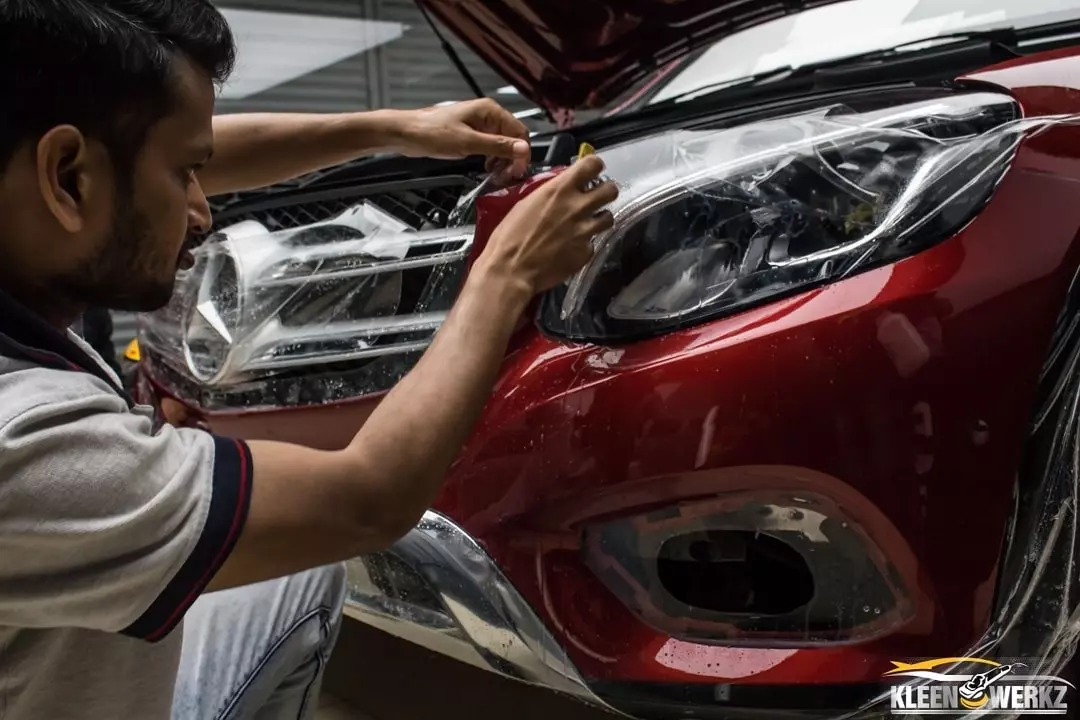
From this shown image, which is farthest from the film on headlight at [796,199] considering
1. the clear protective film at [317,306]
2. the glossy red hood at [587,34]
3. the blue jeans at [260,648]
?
the glossy red hood at [587,34]

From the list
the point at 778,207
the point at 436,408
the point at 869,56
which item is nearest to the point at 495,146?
the point at 778,207

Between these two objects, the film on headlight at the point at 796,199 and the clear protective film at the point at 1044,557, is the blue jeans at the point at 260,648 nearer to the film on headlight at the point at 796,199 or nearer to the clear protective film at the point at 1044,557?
the film on headlight at the point at 796,199

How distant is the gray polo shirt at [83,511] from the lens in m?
0.58

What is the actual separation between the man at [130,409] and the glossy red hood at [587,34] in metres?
0.89

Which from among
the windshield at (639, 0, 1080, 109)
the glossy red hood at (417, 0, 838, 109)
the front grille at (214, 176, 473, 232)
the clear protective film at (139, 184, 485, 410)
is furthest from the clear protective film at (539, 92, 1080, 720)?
the glossy red hood at (417, 0, 838, 109)

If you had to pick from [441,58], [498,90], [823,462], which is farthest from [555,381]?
[441,58]

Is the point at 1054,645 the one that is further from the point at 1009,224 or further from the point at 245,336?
the point at 245,336

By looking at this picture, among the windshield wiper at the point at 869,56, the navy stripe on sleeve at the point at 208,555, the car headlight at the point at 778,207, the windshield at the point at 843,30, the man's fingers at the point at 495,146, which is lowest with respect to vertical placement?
the navy stripe on sleeve at the point at 208,555

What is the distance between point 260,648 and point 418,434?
50cm

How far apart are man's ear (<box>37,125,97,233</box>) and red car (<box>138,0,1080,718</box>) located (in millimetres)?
431

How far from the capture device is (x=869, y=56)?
1.39 m

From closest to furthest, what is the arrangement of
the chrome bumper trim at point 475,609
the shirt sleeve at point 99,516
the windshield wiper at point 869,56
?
the shirt sleeve at point 99,516 → the chrome bumper trim at point 475,609 → the windshield wiper at point 869,56

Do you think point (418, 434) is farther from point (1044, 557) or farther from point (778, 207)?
point (1044, 557)

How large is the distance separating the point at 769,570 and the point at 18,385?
0.72 m
